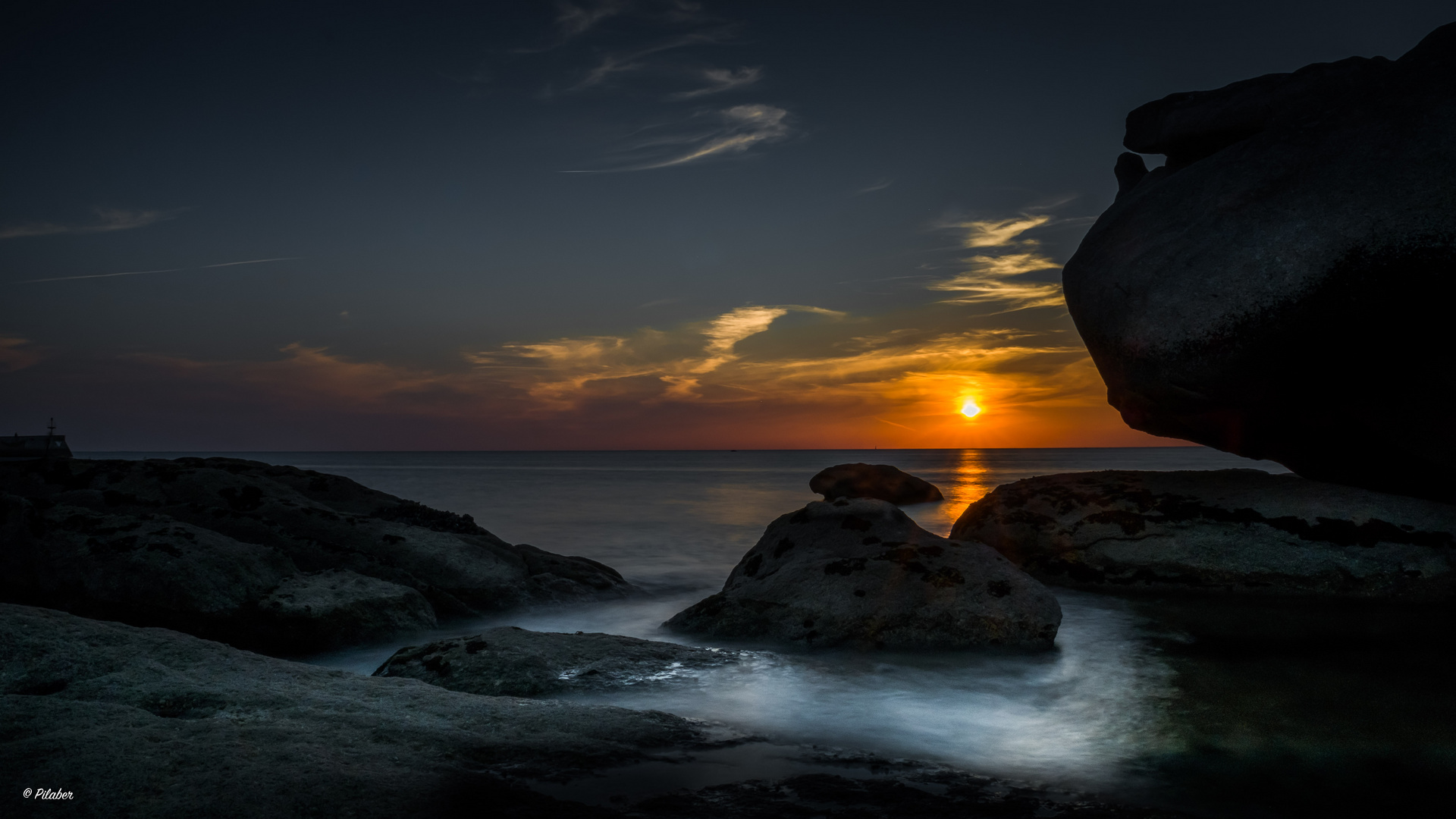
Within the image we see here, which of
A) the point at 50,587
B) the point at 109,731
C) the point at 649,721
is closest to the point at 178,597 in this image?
the point at 50,587

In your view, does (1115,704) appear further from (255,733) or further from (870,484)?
(870,484)

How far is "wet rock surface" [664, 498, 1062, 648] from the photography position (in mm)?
9133

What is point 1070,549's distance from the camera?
13805 millimetres

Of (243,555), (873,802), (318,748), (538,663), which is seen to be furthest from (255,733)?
(243,555)

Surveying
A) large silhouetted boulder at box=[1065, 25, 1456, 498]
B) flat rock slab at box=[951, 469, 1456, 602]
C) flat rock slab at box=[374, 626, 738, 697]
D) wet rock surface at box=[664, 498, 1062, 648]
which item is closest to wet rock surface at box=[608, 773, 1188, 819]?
flat rock slab at box=[374, 626, 738, 697]

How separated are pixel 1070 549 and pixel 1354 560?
408 cm

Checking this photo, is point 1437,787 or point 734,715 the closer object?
point 1437,787

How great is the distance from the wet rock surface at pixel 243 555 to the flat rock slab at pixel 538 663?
2593 millimetres

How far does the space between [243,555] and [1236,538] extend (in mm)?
14669

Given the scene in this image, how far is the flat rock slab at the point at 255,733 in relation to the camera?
136 inches

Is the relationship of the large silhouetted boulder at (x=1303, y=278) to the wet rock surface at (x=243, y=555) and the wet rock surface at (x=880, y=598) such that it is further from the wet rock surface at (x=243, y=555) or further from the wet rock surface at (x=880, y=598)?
the wet rock surface at (x=243, y=555)

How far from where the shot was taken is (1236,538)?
12.7 meters

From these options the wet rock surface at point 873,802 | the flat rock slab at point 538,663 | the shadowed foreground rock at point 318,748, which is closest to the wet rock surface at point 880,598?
the flat rock slab at point 538,663

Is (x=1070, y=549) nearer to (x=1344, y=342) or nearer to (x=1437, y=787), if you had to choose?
→ (x=1344, y=342)
